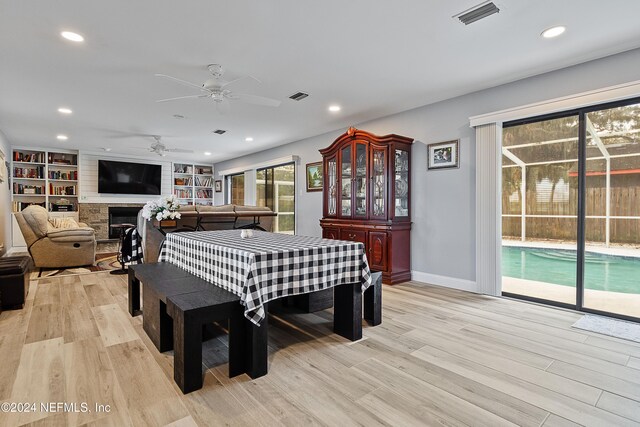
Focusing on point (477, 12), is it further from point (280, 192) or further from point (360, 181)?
point (280, 192)

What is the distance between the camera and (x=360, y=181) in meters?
4.67

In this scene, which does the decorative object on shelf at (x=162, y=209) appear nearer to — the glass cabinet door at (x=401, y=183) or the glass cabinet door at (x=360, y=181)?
the glass cabinet door at (x=360, y=181)

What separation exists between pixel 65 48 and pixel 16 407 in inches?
108

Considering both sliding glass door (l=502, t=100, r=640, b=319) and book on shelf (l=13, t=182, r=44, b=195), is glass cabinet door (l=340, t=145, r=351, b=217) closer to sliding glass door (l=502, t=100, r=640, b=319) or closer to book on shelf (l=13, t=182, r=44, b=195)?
sliding glass door (l=502, t=100, r=640, b=319)

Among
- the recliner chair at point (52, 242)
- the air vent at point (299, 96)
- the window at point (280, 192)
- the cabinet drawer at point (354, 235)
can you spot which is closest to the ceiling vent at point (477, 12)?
the air vent at point (299, 96)

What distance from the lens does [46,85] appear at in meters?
3.63

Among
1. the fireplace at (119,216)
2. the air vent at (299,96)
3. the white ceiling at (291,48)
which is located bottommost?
the fireplace at (119,216)

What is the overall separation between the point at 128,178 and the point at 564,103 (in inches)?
366

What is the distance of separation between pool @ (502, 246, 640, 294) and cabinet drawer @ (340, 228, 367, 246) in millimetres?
2486

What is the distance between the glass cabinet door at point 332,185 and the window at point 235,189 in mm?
4348

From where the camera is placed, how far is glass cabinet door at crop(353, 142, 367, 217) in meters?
4.59

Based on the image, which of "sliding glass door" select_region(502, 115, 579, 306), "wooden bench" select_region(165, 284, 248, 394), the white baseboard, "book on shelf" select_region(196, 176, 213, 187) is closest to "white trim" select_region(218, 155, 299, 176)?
"book on shelf" select_region(196, 176, 213, 187)

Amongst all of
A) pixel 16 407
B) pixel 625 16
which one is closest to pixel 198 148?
pixel 16 407

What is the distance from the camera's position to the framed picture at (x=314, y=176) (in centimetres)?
605
